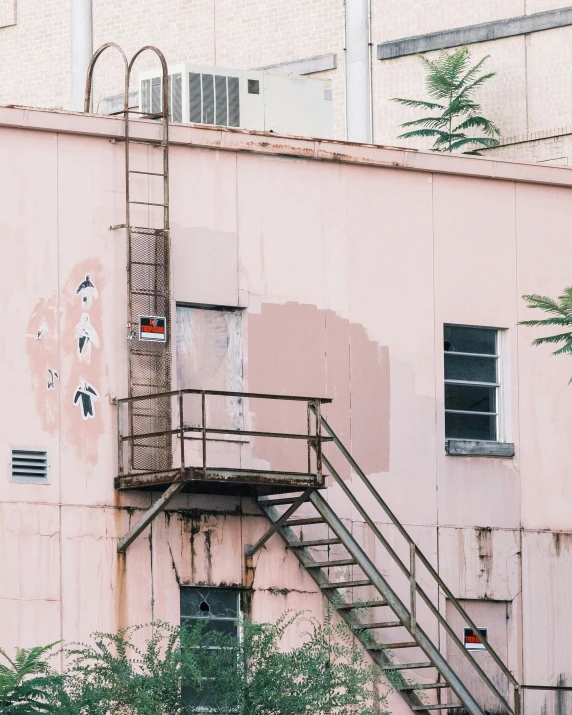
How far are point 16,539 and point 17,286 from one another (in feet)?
9.64

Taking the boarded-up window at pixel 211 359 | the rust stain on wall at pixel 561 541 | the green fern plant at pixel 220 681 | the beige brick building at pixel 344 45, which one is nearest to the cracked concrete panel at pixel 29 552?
the green fern plant at pixel 220 681

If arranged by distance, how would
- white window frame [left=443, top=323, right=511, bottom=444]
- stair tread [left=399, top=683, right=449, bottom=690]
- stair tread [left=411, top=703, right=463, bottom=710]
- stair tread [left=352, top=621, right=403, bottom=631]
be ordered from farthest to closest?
white window frame [left=443, top=323, right=511, bottom=444], stair tread [left=411, top=703, right=463, bottom=710], stair tread [left=352, top=621, right=403, bottom=631], stair tread [left=399, top=683, right=449, bottom=690]

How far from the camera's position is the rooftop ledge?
76.0ft

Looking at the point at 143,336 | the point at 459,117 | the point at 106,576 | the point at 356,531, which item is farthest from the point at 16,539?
the point at 459,117

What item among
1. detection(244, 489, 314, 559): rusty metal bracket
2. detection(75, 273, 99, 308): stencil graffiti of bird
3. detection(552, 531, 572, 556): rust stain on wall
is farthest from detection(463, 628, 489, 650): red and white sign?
detection(75, 273, 99, 308): stencil graffiti of bird

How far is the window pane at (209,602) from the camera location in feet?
76.4

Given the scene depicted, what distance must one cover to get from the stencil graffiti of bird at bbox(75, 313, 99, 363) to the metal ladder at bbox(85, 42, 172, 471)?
43 centimetres

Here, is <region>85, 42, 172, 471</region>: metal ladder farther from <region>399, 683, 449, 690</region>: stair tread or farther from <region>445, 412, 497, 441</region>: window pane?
<region>445, 412, 497, 441</region>: window pane

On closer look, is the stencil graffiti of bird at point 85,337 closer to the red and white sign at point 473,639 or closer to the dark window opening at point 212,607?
the dark window opening at point 212,607

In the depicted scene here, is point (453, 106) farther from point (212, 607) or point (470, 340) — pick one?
point (212, 607)

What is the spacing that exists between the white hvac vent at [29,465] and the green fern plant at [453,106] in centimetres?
1193

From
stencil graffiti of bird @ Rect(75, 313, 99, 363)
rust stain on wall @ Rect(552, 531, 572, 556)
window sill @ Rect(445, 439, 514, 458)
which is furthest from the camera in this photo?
rust stain on wall @ Rect(552, 531, 572, 556)

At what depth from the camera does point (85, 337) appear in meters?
Result: 23.2

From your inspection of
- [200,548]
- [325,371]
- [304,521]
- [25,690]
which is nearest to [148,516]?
[200,548]
